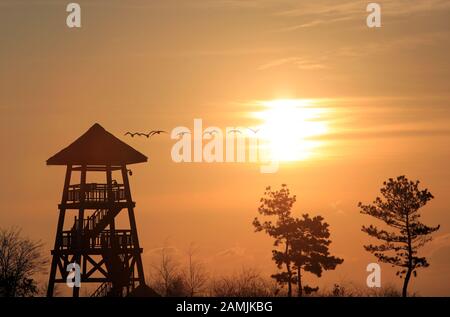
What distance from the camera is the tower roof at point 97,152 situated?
71625mm

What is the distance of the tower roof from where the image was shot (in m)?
71.6

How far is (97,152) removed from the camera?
71812 millimetres

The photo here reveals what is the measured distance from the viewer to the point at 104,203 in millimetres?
71688

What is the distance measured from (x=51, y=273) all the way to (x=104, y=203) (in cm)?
587

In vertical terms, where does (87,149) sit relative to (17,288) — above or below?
above
